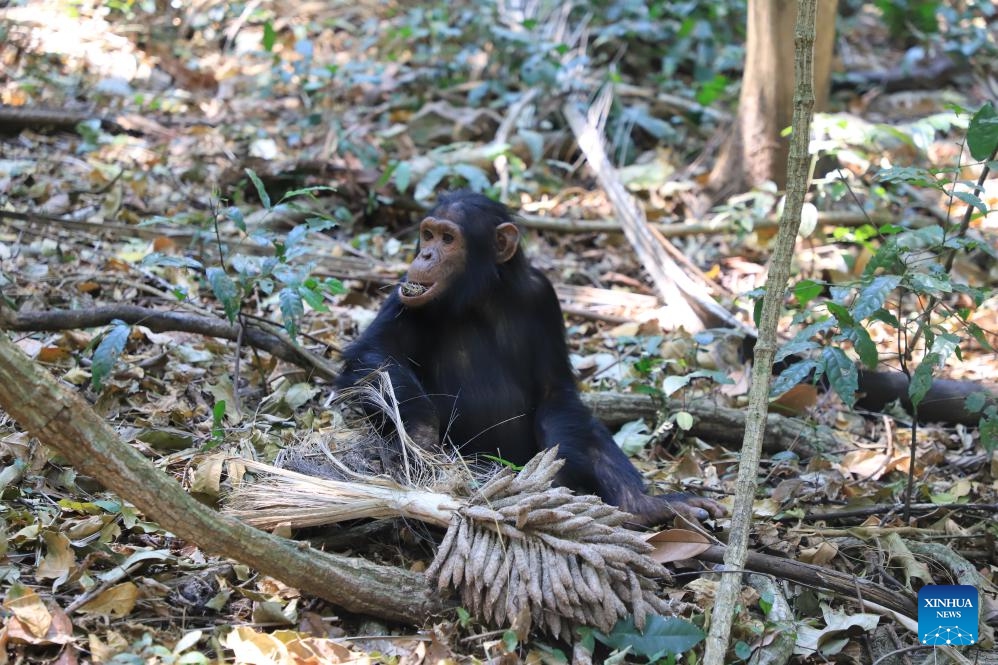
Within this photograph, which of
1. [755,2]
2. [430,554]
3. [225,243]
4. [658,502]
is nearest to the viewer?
[430,554]

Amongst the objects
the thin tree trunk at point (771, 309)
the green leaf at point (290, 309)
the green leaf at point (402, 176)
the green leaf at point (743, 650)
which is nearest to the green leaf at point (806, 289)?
the thin tree trunk at point (771, 309)

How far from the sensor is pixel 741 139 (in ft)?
28.6

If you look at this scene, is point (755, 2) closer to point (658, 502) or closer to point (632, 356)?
point (632, 356)

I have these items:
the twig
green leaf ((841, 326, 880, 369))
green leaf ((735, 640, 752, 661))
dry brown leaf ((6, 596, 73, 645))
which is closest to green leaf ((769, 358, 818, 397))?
green leaf ((841, 326, 880, 369))

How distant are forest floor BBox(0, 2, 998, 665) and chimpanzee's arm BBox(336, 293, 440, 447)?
0.97ft

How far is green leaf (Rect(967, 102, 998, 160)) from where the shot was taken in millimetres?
4518

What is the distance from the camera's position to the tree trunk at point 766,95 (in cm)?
823

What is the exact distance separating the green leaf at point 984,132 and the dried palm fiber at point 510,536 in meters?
2.45

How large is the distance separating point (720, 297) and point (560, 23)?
200 inches

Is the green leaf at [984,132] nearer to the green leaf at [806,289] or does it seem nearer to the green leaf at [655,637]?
the green leaf at [806,289]

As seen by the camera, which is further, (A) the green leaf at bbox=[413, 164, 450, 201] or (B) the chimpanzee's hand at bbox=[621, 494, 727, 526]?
(A) the green leaf at bbox=[413, 164, 450, 201]

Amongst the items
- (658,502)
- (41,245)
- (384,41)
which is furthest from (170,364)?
(384,41)

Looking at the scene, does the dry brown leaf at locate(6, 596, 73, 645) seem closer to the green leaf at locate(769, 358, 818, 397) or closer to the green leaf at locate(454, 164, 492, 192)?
the green leaf at locate(769, 358, 818, 397)

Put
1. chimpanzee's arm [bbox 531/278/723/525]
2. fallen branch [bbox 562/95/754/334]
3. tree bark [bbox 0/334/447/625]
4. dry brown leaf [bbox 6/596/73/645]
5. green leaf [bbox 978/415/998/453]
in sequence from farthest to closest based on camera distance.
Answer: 1. fallen branch [bbox 562/95/754/334]
2. chimpanzee's arm [bbox 531/278/723/525]
3. green leaf [bbox 978/415/998/453]
4. dry brown leaf [bbox 6/596/73/645]
5. tree bark [bbox 0/334/447/625]
